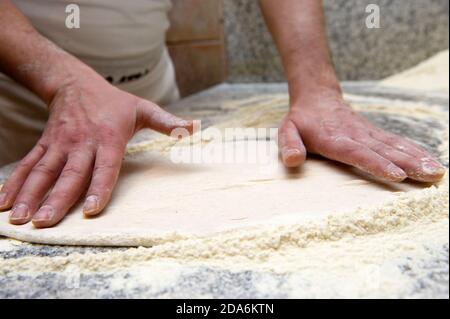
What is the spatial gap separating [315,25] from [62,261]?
0.81 metres

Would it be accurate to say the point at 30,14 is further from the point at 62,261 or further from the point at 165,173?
the point at 62,261

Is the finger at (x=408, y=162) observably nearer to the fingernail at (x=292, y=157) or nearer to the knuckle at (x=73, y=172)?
the fingernail at (x=292, y=157)

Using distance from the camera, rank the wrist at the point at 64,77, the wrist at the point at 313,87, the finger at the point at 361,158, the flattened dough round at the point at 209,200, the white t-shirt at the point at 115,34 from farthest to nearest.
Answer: the white t-shirt at the point at 115,34 → the wrist at the point at 313,87 → the wrist at the point at 64,77 → the finger at the point at 361,158 → the flattened dough round at the point at 209,200

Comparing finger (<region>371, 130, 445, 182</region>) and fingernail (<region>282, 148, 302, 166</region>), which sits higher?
finger (<region>371, 130, 445, 182</region>)

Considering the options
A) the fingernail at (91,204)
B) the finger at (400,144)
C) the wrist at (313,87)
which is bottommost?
Result: the finger at (400,144)

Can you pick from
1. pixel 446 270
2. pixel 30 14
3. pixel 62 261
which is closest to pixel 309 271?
pixel 446 270

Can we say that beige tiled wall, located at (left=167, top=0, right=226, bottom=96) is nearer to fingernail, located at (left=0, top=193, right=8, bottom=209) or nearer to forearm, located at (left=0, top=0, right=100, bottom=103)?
forearm, located at (left=0, top=0, right=100, bottom=103)

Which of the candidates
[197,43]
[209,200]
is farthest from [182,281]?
[197,43]

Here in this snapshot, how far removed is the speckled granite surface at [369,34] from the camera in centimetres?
208

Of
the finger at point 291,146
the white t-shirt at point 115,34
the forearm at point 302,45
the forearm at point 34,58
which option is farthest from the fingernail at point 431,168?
the white t-shirt at point 115,34

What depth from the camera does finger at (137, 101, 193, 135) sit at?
30.1 inches

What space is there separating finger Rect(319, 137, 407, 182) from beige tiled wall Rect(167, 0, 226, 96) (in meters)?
1.38

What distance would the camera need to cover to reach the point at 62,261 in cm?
57

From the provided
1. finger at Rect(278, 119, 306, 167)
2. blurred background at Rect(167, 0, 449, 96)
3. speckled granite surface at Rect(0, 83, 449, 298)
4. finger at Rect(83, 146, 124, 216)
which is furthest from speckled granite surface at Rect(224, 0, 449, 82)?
speckled granite surface at Rect(0, 83, 449, 298)
